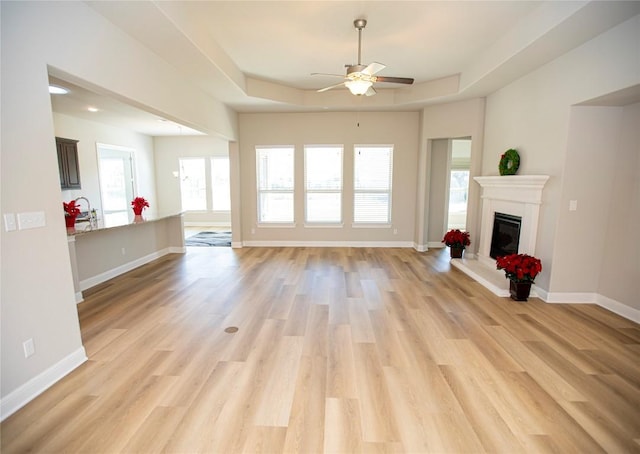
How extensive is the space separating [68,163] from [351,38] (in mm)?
6189

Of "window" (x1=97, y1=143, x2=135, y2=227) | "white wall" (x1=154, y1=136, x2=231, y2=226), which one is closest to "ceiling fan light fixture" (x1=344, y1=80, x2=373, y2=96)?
"window" (x1=97, y1=143, x2=135, y2=227)

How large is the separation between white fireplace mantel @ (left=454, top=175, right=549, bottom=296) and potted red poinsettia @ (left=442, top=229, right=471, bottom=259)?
0.29m

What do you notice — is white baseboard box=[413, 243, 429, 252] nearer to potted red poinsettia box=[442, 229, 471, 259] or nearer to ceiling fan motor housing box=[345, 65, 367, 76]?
potted red poinsettia box=[442, 229, 471, 259]

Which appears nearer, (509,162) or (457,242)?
(509,162)

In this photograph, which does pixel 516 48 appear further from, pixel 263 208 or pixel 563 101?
pixel 263 208

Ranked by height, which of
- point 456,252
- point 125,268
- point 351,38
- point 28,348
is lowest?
point 125,268

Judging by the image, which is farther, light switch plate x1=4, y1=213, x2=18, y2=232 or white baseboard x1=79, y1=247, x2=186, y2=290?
white baseboard x1=79, y1=247, x2=186, y2=290

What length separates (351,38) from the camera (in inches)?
156

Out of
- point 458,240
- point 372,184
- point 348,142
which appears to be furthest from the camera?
point 372,184

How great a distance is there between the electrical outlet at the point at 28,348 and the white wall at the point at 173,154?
27.3 ft

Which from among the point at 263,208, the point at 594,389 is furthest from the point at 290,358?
the point at 263,208

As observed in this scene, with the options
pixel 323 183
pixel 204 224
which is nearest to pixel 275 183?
pixel 323 183

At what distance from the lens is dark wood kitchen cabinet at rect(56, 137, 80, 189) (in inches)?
241

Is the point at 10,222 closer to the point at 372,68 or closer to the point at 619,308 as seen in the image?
the point at 372,68
